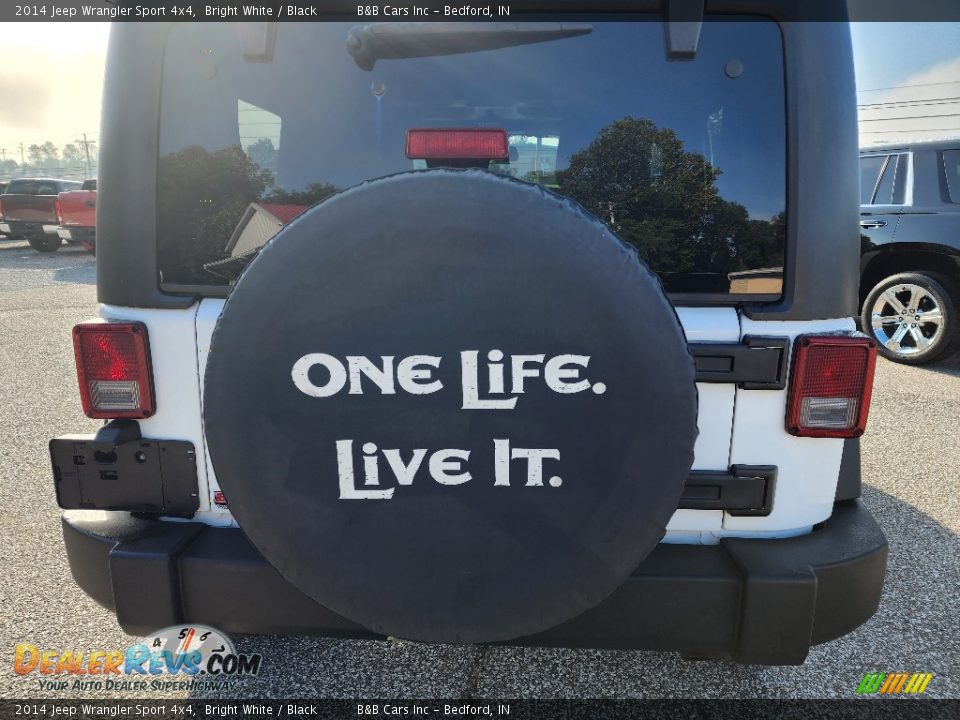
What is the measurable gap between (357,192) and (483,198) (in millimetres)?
256

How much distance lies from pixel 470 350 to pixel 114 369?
107cm

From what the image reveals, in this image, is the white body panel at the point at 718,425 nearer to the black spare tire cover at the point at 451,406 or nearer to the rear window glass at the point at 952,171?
the black spare tire cover at the point at 451,406

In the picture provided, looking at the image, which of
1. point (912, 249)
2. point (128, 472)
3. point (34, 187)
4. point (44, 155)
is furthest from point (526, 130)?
point (44, 155)

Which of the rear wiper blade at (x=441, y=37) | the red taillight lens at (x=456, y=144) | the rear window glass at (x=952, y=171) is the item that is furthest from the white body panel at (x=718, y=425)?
the rear window glass at (x=952, y=171)

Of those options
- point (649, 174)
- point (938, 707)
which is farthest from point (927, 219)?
point (649, 174)

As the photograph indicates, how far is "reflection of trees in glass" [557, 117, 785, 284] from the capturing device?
1601 millimetres

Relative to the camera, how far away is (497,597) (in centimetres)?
133

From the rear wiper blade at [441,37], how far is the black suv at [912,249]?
532 centimetres

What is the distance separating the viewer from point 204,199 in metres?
1.65

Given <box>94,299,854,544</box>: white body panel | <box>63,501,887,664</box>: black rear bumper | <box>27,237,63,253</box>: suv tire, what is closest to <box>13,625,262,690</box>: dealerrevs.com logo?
<box>63,501,887,664</box>: black rear bumper

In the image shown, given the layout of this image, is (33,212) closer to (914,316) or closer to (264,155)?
(264,155)

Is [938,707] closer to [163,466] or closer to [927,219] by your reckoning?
[163,466]

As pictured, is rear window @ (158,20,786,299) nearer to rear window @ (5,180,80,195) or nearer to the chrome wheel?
the chrome wheel

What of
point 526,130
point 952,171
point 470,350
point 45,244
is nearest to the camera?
point 470,350
